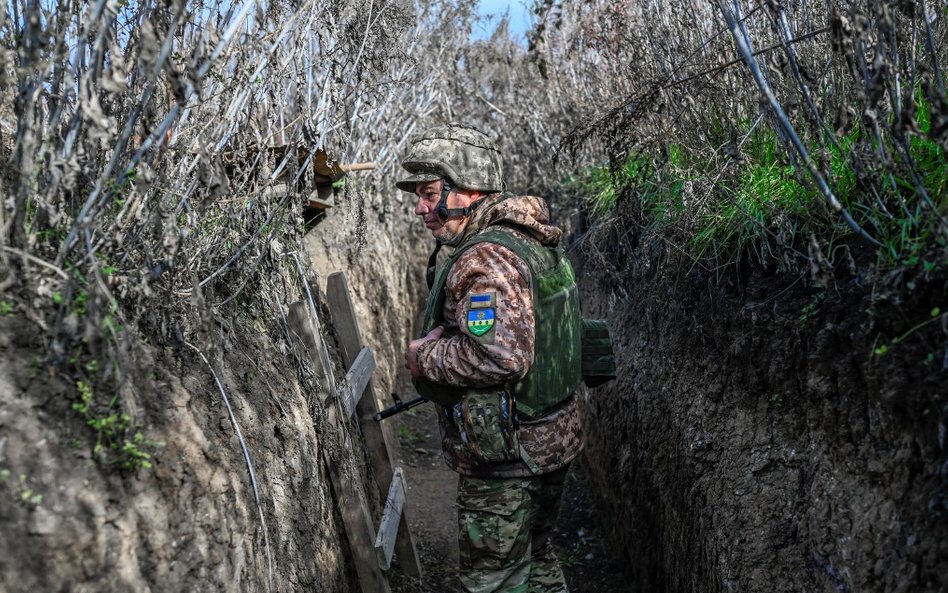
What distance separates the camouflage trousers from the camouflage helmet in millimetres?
1265

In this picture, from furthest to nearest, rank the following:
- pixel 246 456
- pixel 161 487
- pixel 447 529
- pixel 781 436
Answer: pixel 447 529 < pixel 781 436 < pixel 246 456 < pixel 161 487

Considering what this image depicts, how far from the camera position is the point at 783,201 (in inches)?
121

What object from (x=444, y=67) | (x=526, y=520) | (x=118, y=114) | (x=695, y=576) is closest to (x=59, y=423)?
(x=118, y=114)

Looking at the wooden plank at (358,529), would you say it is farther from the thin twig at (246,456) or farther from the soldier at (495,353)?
the thin twig at (246,456)

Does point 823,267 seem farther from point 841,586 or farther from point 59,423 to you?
point 59,423

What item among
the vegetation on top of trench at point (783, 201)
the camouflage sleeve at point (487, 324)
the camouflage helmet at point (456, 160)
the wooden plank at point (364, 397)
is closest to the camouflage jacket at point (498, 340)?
the camouflage sleeve at point (487, 324)

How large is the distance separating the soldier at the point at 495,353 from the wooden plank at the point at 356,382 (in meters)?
0.52

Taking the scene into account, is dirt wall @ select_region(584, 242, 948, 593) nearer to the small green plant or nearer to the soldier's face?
the soldier's face

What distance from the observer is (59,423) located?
6.35ft

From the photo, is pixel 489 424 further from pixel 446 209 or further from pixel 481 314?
pixel 446 209

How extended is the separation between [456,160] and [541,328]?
0.82 metres

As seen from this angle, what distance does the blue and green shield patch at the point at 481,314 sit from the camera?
292cm

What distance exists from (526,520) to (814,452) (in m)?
1.19

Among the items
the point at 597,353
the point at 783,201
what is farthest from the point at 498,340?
the point at 783,201
